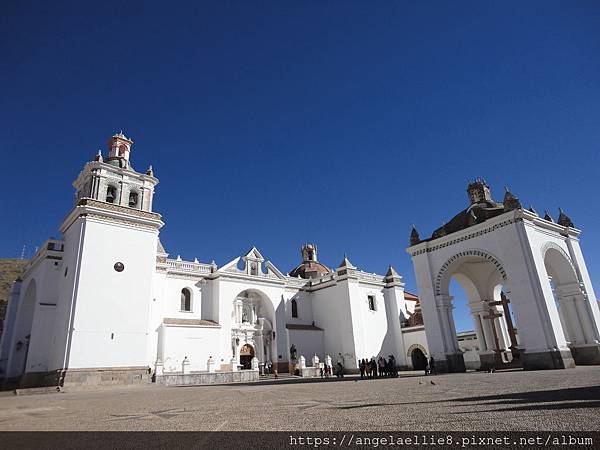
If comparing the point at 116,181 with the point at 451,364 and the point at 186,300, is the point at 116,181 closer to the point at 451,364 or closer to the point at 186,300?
the point at 186,300

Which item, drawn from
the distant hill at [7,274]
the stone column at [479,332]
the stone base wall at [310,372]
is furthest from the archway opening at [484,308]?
the distant hill at [7,274]

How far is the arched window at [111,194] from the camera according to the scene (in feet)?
71.7

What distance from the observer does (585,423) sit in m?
4.03

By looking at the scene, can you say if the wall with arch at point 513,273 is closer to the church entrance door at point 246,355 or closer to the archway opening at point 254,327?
the archway opening at point 254,327

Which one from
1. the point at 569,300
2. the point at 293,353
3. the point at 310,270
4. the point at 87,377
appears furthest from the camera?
the point at 310,270

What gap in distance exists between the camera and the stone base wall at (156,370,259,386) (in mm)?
19438

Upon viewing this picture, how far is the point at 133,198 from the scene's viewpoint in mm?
22656

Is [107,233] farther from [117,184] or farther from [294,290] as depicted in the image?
[294,290]

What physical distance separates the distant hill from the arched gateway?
131ft

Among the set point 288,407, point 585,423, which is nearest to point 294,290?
point 288,407

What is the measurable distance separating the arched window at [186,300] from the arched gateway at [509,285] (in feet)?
53.7

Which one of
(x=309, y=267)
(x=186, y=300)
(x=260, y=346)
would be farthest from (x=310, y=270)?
(x=186, y=300)

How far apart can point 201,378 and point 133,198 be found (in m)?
11.2

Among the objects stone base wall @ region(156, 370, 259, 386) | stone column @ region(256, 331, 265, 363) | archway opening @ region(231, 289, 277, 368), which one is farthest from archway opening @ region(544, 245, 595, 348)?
stone column @ region(256, 331, 265, 363)
